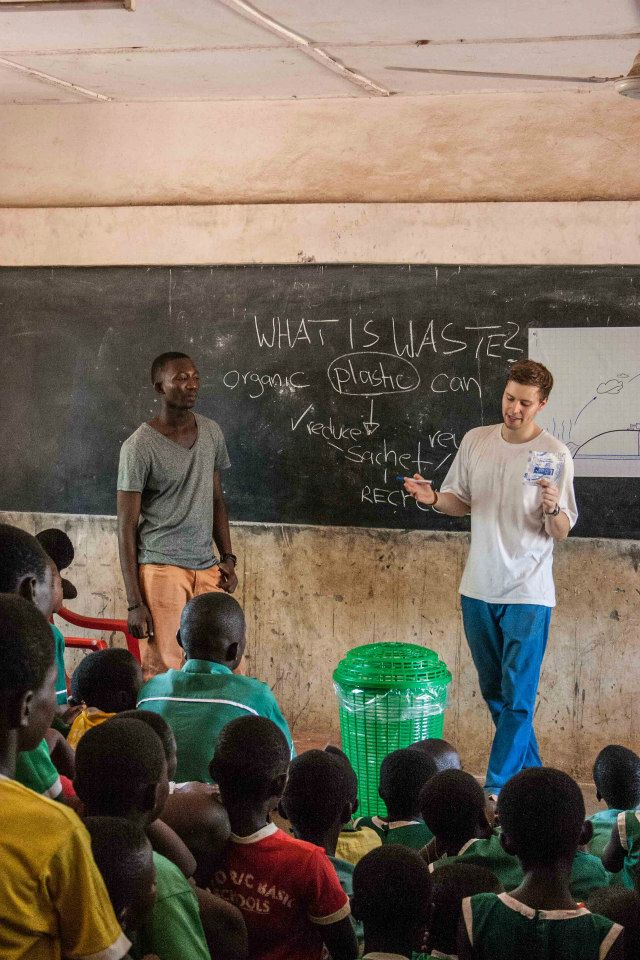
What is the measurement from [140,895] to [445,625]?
3.35 metres

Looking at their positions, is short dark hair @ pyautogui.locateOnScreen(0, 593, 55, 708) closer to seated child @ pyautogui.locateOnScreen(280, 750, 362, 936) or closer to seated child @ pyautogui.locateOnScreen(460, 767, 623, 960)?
seated child @ pyautogui.locateOnScreen(460, 767, 623, 960)

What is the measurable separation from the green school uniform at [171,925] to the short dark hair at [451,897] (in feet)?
1.76

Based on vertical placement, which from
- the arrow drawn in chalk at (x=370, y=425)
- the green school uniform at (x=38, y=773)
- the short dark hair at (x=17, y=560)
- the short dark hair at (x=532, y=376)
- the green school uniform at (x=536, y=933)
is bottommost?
the green school uniform at (x=536, y=933)

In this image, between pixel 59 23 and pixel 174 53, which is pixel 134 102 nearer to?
pixel 174 53

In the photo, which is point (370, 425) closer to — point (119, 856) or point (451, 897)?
point (451, 897)

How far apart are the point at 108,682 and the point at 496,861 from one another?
135 cm

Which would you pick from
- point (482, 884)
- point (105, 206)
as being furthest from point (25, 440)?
point (482, 884)

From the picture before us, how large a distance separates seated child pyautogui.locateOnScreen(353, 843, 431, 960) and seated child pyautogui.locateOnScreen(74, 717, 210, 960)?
32 cm

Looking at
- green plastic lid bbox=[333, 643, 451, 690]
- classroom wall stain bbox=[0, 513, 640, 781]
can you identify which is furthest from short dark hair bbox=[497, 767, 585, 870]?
classroom wall stain bbox=[0, 513, 640, 781]

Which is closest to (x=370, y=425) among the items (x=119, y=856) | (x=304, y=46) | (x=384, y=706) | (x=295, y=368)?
(x=295, y=368)

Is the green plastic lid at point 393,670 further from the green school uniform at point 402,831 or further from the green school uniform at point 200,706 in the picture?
the green school uniform at point 200,706

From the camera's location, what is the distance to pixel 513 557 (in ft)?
13.6

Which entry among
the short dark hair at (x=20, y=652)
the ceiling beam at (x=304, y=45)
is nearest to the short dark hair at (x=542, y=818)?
the short dark hair at (x=20, y=652)

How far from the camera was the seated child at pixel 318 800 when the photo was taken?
239 centimetres
